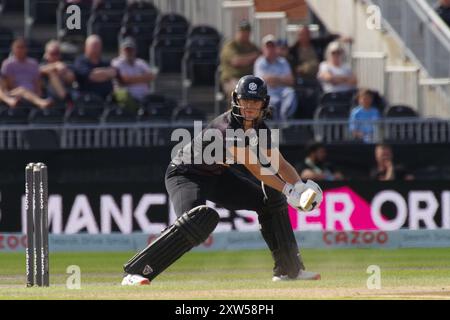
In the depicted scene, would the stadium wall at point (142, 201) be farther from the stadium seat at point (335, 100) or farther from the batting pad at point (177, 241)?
the batting pad at point (177, 241)

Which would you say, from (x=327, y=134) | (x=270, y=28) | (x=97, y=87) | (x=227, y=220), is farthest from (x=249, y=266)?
(x=270, y=28)

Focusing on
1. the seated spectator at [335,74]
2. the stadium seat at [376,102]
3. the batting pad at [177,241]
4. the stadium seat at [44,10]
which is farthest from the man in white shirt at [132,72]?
the batting pad at [177,241]

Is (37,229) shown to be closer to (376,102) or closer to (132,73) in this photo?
(132,73)

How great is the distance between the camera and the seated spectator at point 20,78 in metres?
19.5

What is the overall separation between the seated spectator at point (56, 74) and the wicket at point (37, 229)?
7945 millimetres

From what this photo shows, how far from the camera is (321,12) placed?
22.8 m

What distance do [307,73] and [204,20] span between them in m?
2.64

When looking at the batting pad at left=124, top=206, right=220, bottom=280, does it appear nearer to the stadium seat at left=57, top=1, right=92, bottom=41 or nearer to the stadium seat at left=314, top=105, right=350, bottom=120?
the stadium seat at left=314, top=105, right=350, bottom=120

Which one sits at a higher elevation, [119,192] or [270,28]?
[270,28]

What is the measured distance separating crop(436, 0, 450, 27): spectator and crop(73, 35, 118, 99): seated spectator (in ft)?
16.6

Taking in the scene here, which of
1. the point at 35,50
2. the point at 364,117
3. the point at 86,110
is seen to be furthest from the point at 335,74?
the point at 35,50

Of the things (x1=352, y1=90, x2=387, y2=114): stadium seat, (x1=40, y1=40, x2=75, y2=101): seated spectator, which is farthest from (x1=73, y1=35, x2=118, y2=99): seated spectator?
(x1=352, y1=90, x2=387, y2=114): stadium seat
